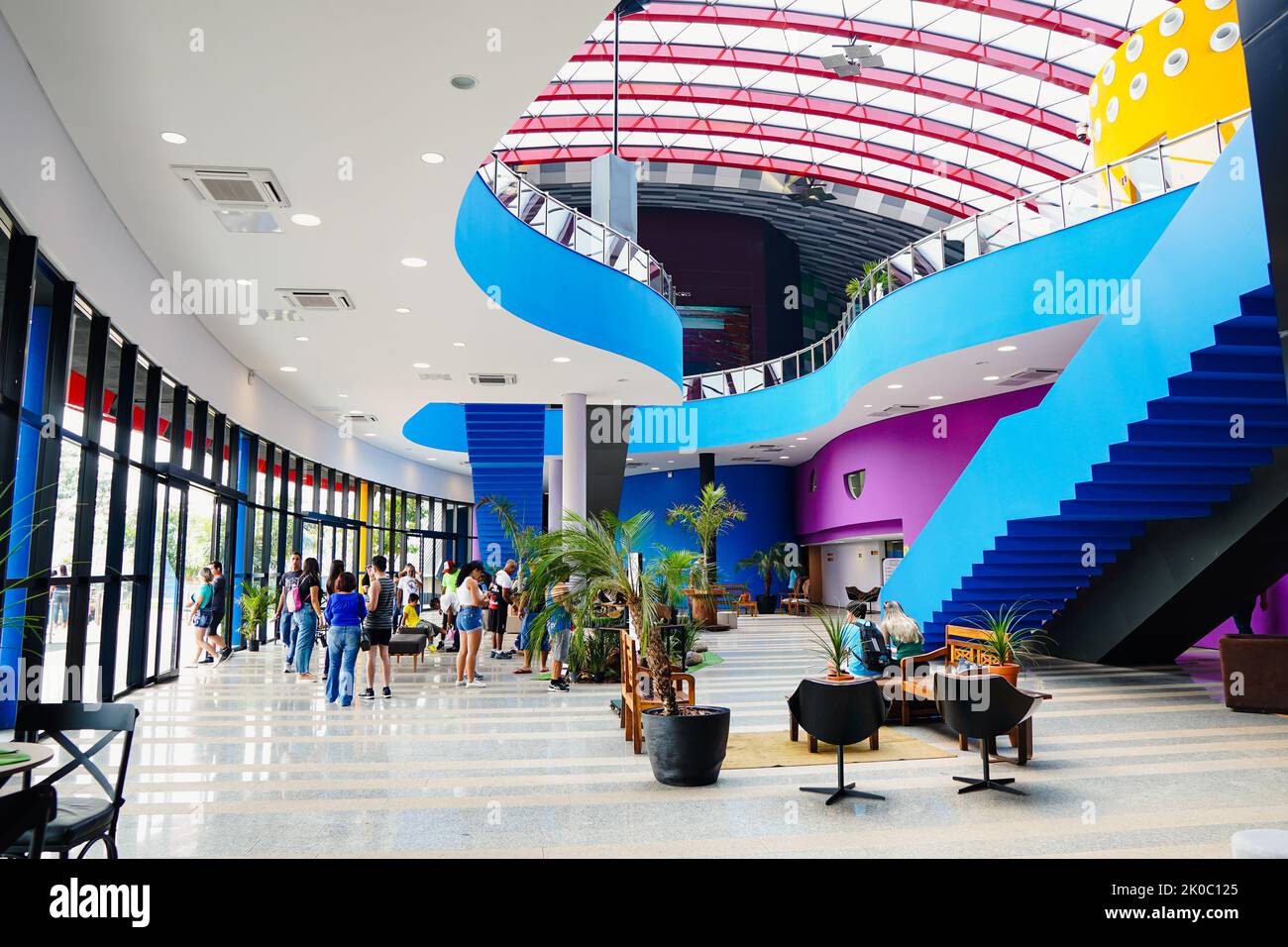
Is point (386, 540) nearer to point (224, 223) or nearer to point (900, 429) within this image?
point (900, 429)

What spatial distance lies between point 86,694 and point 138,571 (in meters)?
2.00

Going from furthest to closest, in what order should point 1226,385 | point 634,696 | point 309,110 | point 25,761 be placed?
point 1226,385, point 634,696, point 309,110, point 25,761

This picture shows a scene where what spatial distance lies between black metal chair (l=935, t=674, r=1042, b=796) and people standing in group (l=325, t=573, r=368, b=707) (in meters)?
6.10

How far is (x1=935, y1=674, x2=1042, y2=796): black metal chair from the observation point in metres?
5.51

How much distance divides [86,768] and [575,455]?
10.9 m

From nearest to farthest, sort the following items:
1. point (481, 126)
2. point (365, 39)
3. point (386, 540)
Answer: point (365, 39) → point (481, 126) → point (386, 540)

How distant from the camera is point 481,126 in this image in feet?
19.4

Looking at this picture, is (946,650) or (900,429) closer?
(946,650)

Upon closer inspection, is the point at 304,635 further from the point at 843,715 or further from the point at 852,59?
the point at 852,59

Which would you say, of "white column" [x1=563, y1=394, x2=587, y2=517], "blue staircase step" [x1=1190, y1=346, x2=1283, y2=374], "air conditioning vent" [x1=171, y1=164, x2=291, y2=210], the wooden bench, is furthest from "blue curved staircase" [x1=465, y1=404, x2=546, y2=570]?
"blue staircase step" [x1=1190, y1=346, x2=1283, y2=374]

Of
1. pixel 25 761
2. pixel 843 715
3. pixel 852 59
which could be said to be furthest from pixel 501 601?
pixel 852 59

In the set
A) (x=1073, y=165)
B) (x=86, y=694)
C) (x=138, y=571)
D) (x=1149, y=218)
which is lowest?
(x=86, y=694)

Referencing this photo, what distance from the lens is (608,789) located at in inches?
224

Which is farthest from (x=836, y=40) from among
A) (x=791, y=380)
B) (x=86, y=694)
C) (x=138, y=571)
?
(x=86, y=694)
